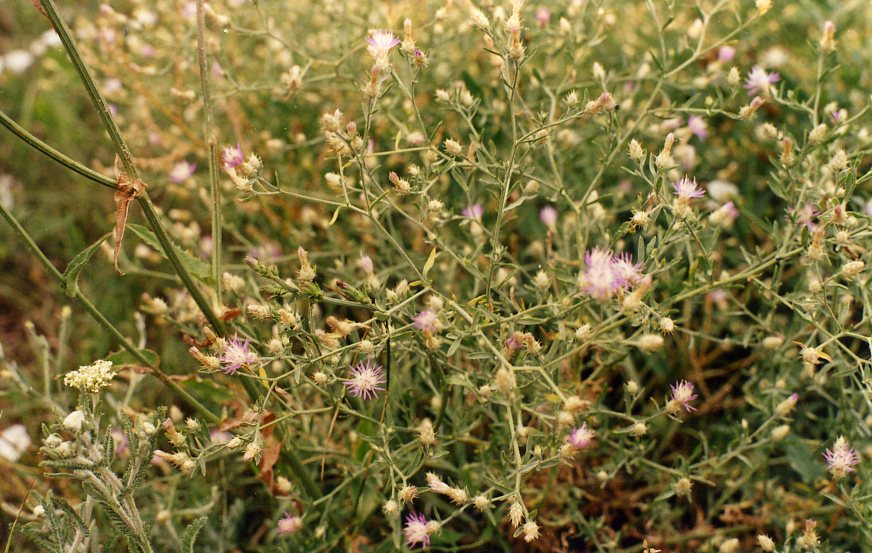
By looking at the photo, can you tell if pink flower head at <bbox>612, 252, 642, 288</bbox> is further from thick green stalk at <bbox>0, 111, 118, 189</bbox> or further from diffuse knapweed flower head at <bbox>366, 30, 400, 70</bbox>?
thick green stalk at <bbox>0, 111, 118, 189</bbox>

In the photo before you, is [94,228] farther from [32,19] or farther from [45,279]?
[32,19]

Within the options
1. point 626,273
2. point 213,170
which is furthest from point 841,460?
point 213,170

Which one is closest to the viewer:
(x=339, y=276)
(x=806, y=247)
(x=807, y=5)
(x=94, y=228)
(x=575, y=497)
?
(x=806, y=247)

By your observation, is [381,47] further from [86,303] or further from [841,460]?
[841,460]

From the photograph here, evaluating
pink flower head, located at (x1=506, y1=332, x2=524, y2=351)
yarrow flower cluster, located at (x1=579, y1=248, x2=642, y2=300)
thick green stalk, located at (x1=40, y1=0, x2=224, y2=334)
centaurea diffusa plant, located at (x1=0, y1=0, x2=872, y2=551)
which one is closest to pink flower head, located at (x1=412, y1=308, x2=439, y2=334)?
centaurea diffusa plant, located at (x1=0, y1=0, x2=872, y2=551)

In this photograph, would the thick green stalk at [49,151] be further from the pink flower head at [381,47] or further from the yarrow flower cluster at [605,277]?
the yarrow flower cluster at [605,277]

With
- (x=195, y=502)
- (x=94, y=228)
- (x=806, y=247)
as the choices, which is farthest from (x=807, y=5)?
(x=94, y=228)
